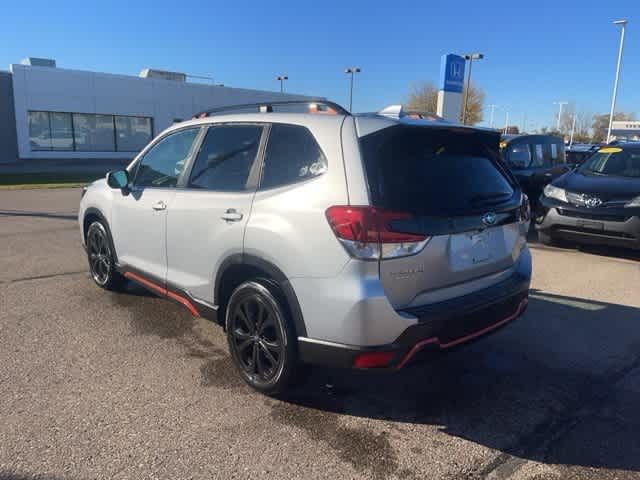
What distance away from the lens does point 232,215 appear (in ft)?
11.2

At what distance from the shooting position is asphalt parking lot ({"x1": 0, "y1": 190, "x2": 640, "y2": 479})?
8.91ft

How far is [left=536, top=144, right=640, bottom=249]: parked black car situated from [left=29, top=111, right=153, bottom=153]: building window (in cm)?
3004

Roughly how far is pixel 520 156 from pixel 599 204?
3260mm

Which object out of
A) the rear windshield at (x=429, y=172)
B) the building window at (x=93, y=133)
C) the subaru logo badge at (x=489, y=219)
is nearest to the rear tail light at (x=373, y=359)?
the rear windshield at (x=429, y=172)

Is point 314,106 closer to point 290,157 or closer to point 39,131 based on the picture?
point 290,157

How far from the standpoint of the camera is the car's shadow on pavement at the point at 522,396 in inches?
116

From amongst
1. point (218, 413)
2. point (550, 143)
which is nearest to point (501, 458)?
point (218, 413)

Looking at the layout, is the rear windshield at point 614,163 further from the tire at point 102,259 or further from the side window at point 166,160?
the tire at point 102,259

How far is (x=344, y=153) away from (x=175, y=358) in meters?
2.15

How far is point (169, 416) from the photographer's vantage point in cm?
314

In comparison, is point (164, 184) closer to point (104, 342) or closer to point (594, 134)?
point (104, 342)

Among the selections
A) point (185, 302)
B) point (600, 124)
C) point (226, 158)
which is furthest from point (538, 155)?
point (600, 124)

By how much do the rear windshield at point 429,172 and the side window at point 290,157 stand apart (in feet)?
1.07

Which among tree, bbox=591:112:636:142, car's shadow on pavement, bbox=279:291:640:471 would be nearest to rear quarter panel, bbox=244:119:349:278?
car's shadow on pavement, bbox=279:291:640:471
